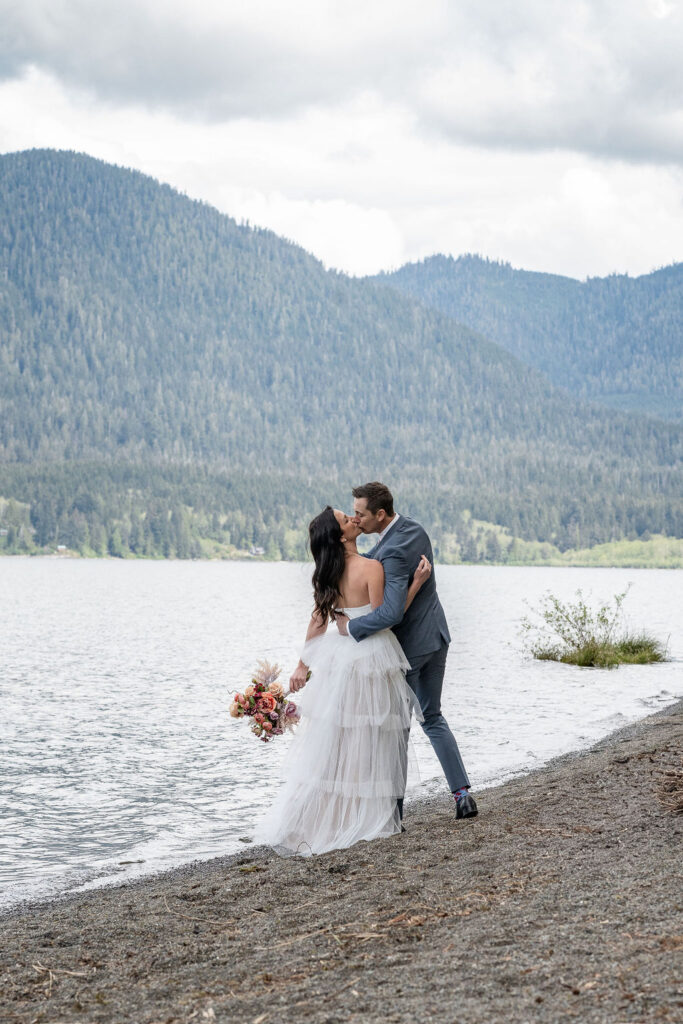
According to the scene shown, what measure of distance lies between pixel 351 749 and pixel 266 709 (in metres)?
0.80

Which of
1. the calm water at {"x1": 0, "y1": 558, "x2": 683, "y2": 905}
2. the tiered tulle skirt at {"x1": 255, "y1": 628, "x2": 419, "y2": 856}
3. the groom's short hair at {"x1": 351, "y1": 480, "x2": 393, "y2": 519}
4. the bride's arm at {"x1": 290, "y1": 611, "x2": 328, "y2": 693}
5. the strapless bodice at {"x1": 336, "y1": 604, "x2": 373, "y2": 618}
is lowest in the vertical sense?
the calm water at {"x1": 0, "y1": 558, "x2": 683, "y2": 905}

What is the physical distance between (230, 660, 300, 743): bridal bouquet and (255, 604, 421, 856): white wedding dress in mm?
216

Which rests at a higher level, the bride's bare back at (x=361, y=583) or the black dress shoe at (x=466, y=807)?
the bride's bare back at (x=361, y=583)

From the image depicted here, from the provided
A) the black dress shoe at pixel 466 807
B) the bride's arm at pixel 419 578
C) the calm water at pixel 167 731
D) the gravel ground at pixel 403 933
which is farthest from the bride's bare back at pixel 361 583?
the calm water at pixel 167 731

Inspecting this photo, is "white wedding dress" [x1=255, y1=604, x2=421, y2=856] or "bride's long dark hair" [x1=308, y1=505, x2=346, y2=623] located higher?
"bride's long dark hair" [x1=308, y1=505, x2=346, y2=623]

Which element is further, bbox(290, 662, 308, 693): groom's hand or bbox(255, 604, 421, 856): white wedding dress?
bbox(290, 662, 308, 693): groom's hand

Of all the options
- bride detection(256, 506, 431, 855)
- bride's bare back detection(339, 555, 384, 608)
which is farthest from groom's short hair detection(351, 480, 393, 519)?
bride's bare back detection(339, 555, 384, 608)

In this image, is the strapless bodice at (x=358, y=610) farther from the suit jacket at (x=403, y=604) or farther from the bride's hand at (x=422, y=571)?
the bride's hand at (x=422, y=571)

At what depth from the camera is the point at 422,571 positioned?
27.2ft

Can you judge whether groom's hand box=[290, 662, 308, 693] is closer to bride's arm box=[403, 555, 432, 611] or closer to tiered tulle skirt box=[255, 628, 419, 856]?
tiered tulle skirt box=[255, 628, 419, 856]

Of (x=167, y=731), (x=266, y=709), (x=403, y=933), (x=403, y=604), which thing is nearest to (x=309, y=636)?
(x=266, y=709)

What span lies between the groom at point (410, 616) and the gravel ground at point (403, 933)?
0.79 meters

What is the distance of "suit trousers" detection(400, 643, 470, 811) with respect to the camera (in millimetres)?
8672

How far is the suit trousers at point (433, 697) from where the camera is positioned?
28.5ft
